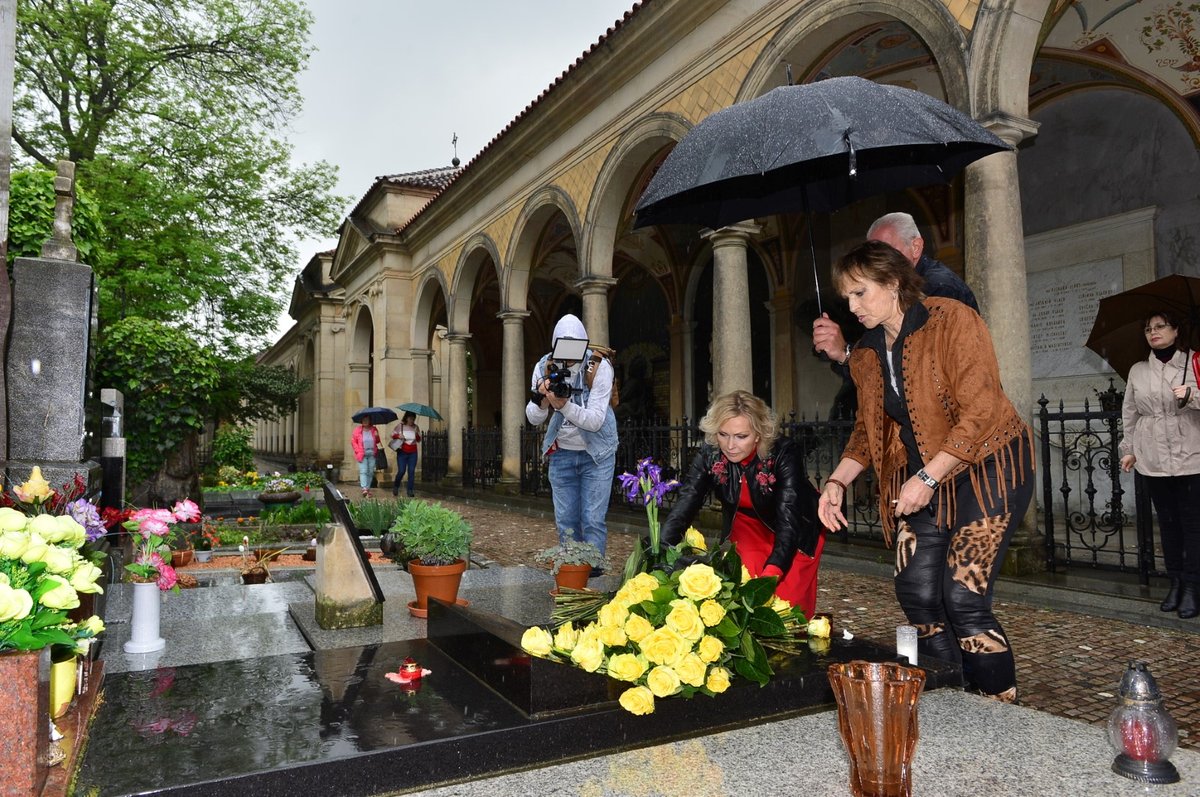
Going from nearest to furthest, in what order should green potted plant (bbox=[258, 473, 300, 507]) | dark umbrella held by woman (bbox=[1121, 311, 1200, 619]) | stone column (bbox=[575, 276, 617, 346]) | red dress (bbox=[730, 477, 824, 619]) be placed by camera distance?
1. red dress (bbox=[730, 477, 824, 619])
2. dark umbrella held by woman (bbox=[1121, 311, 1200, 619])
3. green potted plant (bbox=[258, 473, 300, 507])
4. stone column (bbox=[575, 276, 617, 346])

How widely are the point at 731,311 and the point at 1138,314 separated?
4.17 meters

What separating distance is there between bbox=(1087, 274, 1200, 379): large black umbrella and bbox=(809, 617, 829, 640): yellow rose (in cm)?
377

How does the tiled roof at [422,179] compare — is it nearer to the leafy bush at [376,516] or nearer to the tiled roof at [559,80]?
the tiled roof at [559,80]

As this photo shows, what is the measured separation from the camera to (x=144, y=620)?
11.0 feet

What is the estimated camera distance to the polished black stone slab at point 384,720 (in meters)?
1.80

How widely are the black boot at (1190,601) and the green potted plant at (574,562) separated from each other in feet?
11.1

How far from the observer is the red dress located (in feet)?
11.3

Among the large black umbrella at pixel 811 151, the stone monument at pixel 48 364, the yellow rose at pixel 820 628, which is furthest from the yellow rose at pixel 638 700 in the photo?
the stone monument at pixel 48 364

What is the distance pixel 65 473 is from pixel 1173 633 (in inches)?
252

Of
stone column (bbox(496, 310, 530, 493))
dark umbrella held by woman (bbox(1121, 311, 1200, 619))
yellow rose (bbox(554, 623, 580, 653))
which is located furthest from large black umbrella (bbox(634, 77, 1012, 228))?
stone column (bbox(496, 310, 530, 493))

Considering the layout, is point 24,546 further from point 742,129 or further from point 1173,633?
point 1173,633

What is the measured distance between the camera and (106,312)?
1278 cm

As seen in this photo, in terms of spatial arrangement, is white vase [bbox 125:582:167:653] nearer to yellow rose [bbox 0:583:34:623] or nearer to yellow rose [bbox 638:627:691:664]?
yellow rose [bbox 0:583:34:623]

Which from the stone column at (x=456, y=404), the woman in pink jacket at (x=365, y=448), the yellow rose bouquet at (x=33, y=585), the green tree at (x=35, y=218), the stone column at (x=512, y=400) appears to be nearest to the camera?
the yellow rose bouquet at (x=33, y=585)
